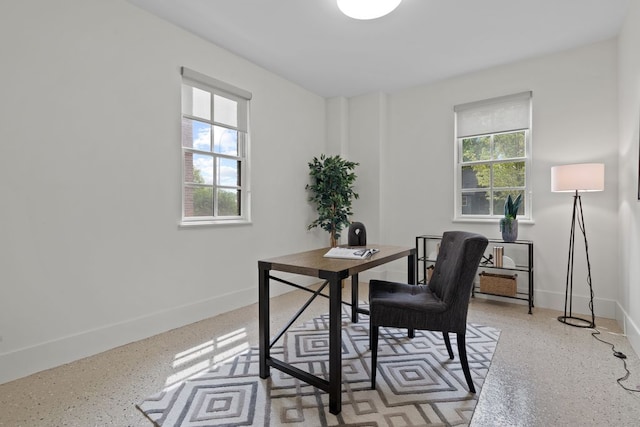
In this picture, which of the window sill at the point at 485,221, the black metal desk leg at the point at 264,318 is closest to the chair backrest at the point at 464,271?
the black metal desk leg at the point at 264,318

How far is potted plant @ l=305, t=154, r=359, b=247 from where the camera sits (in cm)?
414

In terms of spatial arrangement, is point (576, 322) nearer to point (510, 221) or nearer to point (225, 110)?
point (510, 221)

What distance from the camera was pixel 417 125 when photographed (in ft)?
14.0

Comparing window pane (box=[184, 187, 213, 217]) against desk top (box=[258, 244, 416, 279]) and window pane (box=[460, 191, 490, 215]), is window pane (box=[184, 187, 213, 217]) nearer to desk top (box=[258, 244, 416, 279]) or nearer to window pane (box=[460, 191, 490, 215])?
desk top (box=[258, 244, 416, 279])

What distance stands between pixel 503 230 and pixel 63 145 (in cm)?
388

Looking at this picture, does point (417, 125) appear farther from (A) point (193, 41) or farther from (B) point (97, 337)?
(B) point (97, 337)

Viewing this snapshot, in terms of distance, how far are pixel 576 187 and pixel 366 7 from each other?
2294 mm

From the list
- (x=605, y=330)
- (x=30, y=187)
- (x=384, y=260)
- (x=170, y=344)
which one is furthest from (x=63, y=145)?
(x=605, y=330)

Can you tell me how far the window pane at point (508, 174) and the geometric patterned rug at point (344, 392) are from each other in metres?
1.94

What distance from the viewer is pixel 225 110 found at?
3379 millimetres

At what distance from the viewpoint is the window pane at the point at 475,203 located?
3.84m

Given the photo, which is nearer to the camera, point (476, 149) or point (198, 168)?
point (198, 168)

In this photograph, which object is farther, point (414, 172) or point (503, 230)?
point (414, 172)

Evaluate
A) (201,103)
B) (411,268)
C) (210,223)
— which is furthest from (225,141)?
(411,268)
